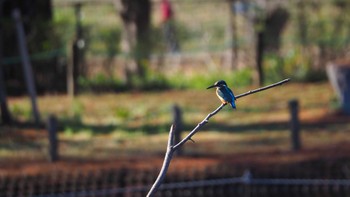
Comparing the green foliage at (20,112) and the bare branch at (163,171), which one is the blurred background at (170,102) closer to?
the green foliage at (20,112)

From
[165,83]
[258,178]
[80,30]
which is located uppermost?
[80,30]

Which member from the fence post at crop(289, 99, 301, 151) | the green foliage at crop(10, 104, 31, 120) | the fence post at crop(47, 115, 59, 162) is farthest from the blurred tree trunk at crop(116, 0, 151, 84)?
the fence post at crop(47, 115, 59, 162)

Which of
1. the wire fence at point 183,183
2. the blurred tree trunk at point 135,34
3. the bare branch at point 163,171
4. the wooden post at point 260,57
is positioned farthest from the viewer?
the blurred tree trunk at point 135,34

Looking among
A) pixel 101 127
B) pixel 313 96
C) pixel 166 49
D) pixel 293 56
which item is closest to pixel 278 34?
pixel 293 56

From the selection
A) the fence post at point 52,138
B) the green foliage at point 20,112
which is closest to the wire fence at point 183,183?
the fence post at point 52,138

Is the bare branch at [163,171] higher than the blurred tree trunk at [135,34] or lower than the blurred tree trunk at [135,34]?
lower

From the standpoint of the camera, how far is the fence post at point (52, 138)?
32.5 ft

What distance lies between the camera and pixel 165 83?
17.0m

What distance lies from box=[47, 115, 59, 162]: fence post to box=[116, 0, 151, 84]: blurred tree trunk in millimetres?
6956

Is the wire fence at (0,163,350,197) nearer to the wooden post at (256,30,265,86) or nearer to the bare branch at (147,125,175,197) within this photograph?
the bare branch at (147,125,175,197)

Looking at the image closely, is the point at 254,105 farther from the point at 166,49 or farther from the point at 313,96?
the point at 166,49

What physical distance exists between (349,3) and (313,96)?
3.35m

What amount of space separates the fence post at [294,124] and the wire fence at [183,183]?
1112 mm

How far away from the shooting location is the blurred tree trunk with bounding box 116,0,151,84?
17547mm
